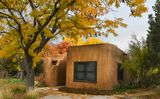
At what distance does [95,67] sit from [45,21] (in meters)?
5.42

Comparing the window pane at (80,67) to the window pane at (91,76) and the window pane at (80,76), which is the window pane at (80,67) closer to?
the window pane at (80,76)

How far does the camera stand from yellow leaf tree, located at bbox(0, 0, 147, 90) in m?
16.3

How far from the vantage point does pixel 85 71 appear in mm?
21250

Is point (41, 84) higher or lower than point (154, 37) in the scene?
lower

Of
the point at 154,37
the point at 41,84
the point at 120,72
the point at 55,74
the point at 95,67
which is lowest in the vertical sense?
the point at 41,84

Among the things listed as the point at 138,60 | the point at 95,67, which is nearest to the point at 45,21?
the point at 95,67

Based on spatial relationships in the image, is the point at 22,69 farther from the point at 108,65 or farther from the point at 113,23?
the point at 113,23

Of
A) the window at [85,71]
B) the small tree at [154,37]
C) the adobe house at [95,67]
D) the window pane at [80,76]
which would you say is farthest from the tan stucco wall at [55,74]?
the small tree at [154,37]

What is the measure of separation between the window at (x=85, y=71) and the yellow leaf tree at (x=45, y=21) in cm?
249

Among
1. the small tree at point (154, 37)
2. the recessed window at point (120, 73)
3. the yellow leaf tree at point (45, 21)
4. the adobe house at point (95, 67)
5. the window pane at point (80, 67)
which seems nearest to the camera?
the yellow leaf tree at point (45, 21)

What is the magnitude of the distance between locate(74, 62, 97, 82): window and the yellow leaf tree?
2.49 metres

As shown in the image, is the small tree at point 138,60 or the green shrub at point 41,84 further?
the green shrub at point 41,84

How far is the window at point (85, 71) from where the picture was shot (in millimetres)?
20719

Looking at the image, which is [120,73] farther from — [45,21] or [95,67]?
[45,21]
